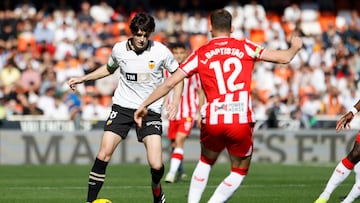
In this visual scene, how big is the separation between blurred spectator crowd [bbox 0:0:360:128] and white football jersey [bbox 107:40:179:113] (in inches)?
491

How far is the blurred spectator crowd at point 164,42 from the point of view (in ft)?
85.7

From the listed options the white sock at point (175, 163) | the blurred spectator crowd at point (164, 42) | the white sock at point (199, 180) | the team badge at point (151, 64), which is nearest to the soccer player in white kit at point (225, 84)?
the white sock at point (199, 180)

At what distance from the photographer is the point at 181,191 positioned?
50.7 feet

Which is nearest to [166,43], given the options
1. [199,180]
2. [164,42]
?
[164,42]

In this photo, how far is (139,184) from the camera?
55.7 feet

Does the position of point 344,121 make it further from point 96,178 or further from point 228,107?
point 96,178

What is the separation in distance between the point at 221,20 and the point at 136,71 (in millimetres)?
2142

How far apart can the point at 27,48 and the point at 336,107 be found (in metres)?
9.13

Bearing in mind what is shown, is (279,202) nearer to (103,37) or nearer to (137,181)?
(137,181)

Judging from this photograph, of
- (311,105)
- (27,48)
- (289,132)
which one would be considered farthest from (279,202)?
(27,48)

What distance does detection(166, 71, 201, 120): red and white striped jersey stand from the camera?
723 inches

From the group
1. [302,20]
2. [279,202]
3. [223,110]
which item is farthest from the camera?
[302,20]

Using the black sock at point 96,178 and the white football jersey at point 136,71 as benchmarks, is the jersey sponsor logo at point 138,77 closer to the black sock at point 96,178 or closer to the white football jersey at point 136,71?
the white football jersey at point 136,71

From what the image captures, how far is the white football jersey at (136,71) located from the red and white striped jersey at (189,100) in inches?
232
